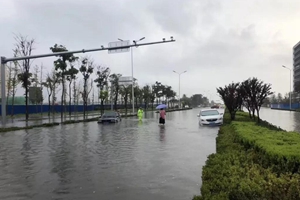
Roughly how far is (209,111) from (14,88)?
29.2 meters

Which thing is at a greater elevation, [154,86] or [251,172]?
[154,86]

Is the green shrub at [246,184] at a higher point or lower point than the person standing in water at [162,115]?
lower

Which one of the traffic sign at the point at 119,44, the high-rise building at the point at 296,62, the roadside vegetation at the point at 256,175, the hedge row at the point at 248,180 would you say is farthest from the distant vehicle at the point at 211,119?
the high-rise building at the point at 296,62

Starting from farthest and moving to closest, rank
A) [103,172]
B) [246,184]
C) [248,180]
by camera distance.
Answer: [103,172] → [248,180] → [246,184]

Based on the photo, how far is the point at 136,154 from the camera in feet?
34.6

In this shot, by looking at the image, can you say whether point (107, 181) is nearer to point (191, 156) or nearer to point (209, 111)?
point (191, 156)

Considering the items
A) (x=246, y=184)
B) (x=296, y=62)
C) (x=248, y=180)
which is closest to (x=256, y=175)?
(x=248, y=180)

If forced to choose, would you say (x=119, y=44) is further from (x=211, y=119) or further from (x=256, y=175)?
(x=256, y=175)

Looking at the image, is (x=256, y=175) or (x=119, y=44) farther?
(x=119, y=44)

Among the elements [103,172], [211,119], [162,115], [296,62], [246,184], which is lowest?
[103,172]

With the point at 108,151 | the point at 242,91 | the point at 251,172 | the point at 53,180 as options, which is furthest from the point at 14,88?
the point at 251,172

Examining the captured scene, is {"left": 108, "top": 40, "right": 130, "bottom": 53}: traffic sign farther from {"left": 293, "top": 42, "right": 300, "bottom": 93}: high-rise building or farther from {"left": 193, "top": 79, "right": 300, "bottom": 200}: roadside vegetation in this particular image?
{"left": 293, "top": 42, "right": 300, "bottom": 93}: high-rise building

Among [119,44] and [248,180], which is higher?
[119,44]

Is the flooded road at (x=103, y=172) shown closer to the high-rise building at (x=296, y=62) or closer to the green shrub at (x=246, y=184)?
the green shrub at (x=246, y=184)
